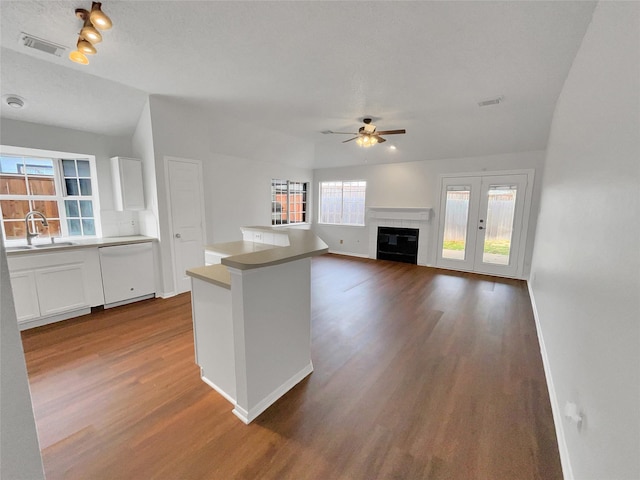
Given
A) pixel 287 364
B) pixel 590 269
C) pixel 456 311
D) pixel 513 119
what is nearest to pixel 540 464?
pixel 590 269

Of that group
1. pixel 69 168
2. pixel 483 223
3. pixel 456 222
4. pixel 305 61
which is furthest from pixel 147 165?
pixel 483 223

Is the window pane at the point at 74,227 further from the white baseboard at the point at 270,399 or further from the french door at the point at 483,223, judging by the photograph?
the french door at the point at 483,223

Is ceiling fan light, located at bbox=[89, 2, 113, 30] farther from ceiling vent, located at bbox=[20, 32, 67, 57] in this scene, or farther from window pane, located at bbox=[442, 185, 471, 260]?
window pane, located at bbox=[442, 185, 471, 260]

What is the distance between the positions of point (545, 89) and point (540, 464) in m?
3.72

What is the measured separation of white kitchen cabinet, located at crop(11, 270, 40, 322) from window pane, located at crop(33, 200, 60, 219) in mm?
1168

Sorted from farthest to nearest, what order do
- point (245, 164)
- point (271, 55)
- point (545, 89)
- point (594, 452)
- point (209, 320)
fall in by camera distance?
point (245, 164)
point (545, 89)
point (271, 55)
point (209, 320)
point (594, 452)

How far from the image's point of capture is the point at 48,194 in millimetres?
3697

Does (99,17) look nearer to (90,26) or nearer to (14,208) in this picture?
(90,26)

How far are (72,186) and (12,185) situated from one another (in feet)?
1.90

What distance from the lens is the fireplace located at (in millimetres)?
6273

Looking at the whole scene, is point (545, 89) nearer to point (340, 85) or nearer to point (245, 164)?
point (340, 85)

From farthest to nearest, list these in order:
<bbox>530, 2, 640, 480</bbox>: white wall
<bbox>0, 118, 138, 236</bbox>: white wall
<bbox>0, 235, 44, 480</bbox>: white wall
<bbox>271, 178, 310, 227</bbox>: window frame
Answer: <bbox>271, 178, 310, 227</bbox>: window frame → <bbox>0, 118, 138, 236</bbox>: white wall → <bbox>530, 2, 640, 480</bbox>: white wall → <bbox>0, 235, 44, 480</bbox>: white wall

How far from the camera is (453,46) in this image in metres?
2.35

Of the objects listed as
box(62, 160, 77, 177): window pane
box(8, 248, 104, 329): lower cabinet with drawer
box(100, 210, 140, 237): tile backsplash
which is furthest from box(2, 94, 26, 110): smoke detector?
box(8, 248, 104, 329): lower cabinet with drawer
